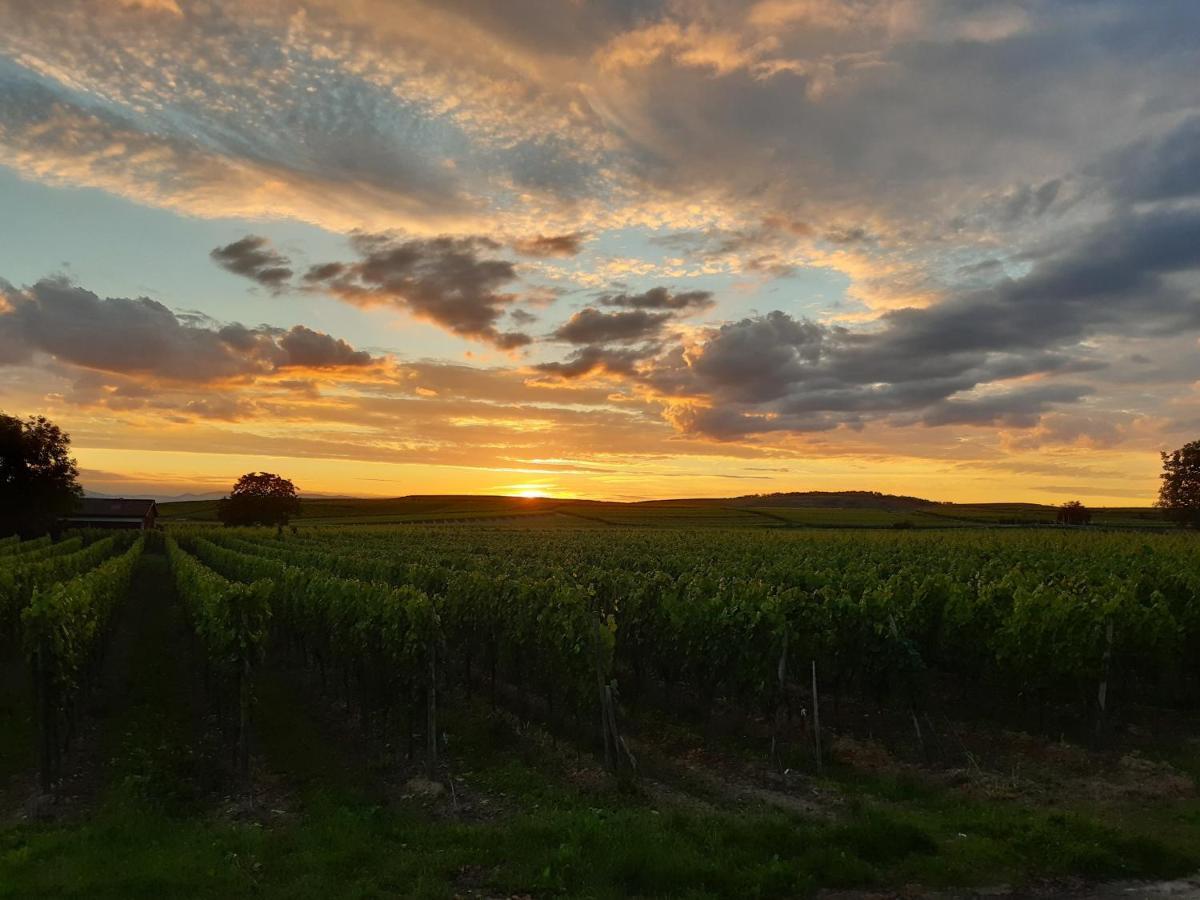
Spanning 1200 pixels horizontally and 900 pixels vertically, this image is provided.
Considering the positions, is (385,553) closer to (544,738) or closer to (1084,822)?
(544,738)

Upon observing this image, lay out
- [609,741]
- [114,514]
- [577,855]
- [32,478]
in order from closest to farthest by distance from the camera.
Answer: [577,855] < [609,741] < [32,478] < [114,514]

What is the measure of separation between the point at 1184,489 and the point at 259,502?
120944 mm

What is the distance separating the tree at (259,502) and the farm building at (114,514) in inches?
423

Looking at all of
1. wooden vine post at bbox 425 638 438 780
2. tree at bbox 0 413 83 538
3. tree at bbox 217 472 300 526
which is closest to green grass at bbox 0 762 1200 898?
wooden vine post at bbox 425 638 438 780

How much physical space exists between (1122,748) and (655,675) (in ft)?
33.6

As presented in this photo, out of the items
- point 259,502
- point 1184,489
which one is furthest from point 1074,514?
point 259,502

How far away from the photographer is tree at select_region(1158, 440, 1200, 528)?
88.5 metres

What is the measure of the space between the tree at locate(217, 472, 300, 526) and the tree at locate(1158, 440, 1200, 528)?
115 meters

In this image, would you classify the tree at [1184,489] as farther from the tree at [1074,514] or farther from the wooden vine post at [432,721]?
the wooden vine post at [432,721]

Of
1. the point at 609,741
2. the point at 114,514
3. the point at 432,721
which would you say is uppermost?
the point at 114,514

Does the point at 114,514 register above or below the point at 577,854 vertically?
above

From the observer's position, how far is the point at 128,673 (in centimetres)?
2209

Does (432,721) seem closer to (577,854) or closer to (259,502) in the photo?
(577,854)

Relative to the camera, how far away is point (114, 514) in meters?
110
